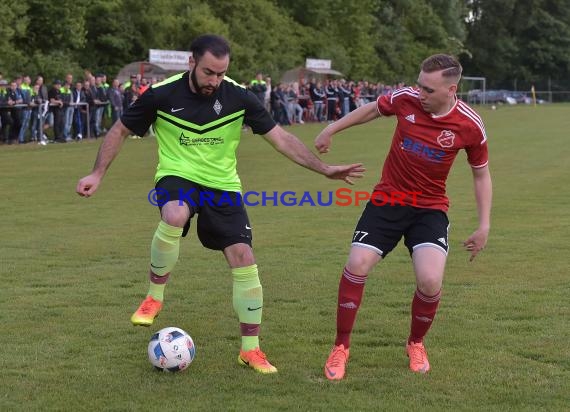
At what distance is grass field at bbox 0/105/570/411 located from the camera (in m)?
5.08

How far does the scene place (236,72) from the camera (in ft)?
144

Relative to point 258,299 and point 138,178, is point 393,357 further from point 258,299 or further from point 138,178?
point 138,178

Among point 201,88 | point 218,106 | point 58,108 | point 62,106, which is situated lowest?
point 58,108

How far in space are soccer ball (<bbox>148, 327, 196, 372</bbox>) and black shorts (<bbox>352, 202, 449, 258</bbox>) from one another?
4.02 ft

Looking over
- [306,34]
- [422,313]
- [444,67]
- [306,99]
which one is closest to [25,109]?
[306,99]

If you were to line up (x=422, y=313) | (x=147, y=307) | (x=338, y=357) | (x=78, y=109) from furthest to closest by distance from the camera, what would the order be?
(x=78, y=109) → (x=147, y=307) → (x=422, y=313) → (x=338, y=357)

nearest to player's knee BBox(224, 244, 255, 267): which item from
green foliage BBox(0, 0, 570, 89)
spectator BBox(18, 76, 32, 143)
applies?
spectator BBox(18, 76, 32, 143)

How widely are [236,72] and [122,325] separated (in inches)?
1497

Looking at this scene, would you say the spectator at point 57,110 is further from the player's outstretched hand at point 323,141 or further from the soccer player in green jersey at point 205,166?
the player's outstretched hand at point 323,141

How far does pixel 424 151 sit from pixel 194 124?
1454mm

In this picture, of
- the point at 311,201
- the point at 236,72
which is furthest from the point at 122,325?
the point at 236,72

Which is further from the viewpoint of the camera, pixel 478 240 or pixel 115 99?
pixel 115 99

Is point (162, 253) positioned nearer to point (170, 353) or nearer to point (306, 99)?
point (170, 353)

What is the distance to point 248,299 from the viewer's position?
572 cm
